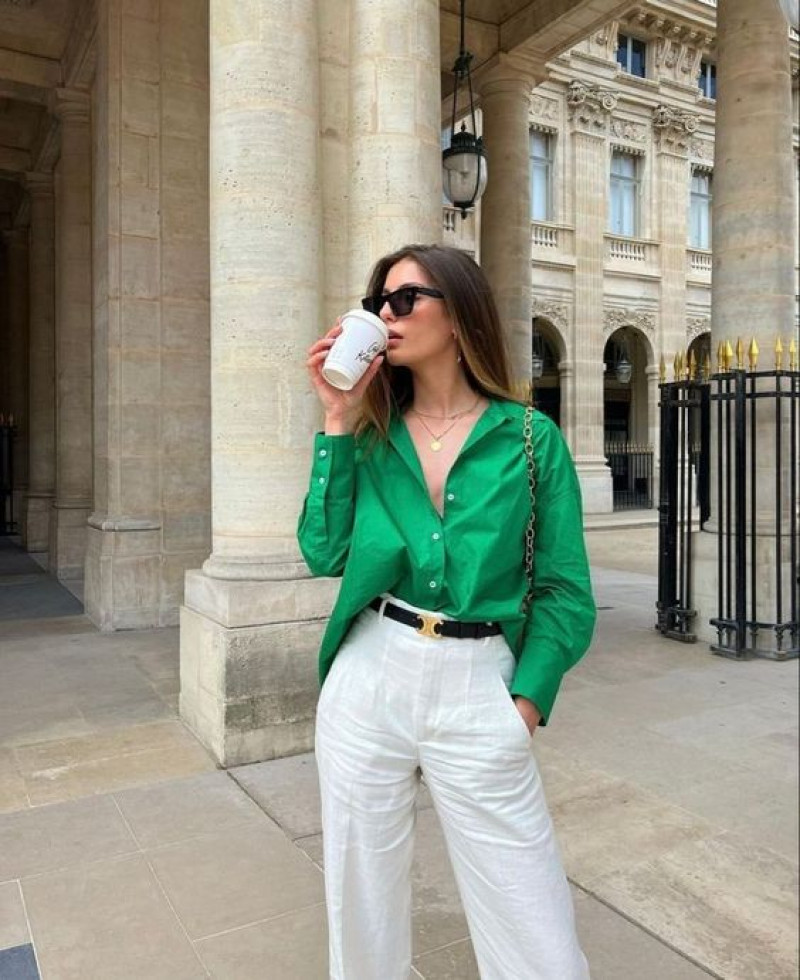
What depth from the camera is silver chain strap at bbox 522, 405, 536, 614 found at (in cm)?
199

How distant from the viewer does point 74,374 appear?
12.2m

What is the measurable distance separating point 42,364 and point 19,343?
2.97 metres

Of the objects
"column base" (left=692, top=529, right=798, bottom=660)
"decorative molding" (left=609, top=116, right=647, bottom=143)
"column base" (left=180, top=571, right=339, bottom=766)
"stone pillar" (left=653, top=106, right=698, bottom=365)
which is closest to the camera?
"column base" (left=180, top=571, right=339, bottom=766)

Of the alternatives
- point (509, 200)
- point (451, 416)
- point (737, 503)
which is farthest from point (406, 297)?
point (509, 200)

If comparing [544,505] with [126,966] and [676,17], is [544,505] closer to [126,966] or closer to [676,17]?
[126,966]

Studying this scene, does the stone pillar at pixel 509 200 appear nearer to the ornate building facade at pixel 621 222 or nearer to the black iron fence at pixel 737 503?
the black iron fence at pixel 737 503

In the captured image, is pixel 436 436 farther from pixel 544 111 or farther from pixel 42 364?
pixel 544 111

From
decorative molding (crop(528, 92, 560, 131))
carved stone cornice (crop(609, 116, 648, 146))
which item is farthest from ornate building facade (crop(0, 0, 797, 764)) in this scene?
carved stone cornice (crop(609, 116, 648, 146))

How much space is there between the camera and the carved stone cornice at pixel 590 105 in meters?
25.1

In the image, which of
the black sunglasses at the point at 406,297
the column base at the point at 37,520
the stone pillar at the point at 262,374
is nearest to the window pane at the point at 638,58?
the column base at the point at 37,520

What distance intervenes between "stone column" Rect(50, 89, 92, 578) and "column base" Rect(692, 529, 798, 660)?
834 centimetres

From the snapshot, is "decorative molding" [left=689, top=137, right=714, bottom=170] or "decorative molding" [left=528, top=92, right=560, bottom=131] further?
"decorative molding" [left=689, top=137, right=714, bottom=170]

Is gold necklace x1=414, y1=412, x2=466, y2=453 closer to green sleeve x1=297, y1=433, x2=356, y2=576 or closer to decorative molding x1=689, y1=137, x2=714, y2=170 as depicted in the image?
green sleeve x1=297, y1=433, x2=356, y2=576

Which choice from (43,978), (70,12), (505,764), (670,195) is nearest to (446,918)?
(43,978)
